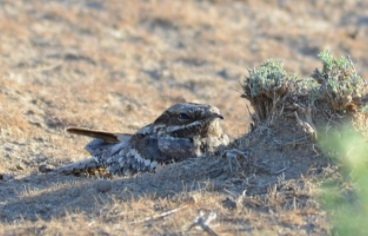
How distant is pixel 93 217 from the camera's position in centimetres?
699

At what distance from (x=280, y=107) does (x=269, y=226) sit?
1.63 m

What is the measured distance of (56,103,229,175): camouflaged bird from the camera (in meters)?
8.79

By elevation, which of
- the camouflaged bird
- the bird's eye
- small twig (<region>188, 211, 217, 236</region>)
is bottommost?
small twig (<region>188, 211, 217, 236</region>)

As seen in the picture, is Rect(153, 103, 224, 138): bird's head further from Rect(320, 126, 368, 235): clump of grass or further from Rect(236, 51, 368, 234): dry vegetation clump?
Rect(320, 126, 368, 235): clump of grass

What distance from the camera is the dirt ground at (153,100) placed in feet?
22.9

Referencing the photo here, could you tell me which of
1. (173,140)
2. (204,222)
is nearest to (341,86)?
(173,140)

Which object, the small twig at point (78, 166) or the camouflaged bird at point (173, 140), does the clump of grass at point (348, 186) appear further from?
the small twig at point (78, 166)

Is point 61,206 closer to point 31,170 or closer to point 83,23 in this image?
point 31,170

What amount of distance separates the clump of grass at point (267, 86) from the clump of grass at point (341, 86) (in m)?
0.32

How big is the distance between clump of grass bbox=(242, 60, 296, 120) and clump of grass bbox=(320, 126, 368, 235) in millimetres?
621

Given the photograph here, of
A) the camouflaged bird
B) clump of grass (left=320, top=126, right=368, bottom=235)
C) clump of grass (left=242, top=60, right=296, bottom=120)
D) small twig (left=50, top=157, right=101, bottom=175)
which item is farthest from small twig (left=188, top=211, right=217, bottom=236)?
small twig (left=50, top=157, right=101, bottom=175)

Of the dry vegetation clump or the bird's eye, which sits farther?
the bird's eye

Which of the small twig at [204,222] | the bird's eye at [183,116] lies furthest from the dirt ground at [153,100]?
the bird's eye at [183,116]

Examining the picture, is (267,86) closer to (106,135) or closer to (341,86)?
(341,86)
